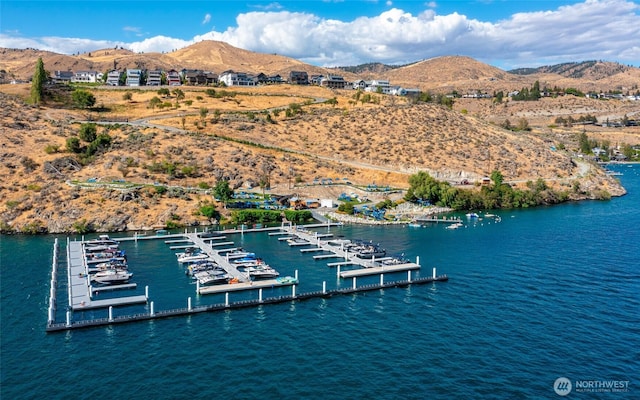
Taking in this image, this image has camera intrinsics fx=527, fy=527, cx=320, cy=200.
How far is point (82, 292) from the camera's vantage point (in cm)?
5741

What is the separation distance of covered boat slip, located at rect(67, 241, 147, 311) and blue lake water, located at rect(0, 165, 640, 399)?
50.0 inches

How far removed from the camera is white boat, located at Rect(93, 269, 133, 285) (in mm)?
60938

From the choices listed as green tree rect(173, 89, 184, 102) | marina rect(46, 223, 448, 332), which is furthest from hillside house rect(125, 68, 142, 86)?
marina rect(46, 223, 448, 332)

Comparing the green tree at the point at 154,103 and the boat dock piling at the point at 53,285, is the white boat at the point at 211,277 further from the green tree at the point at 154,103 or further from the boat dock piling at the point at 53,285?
the green tree at the point at 154,103

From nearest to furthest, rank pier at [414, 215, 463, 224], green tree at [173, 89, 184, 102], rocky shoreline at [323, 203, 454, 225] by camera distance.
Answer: rocky shoreline at [323, 203, 454, 225]
pier at [414, 215, 463, 224]
green tree at [173, 89, 184, 102]

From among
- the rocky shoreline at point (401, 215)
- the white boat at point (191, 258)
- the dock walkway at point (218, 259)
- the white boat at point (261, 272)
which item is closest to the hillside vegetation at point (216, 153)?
the rocky shoreline at point (401, 215)

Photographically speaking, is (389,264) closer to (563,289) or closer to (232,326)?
(563,289)

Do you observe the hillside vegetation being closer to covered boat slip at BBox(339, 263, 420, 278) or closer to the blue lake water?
the blue lake water

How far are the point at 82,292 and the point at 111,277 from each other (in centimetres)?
436

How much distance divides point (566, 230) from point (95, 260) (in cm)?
7643

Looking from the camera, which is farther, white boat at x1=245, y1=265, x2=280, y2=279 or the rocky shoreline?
the rocky shoreline

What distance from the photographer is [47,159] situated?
109375 millimetres

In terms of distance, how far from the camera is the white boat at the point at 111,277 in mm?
60938

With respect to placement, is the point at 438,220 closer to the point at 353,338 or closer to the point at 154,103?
the point at 353,338
